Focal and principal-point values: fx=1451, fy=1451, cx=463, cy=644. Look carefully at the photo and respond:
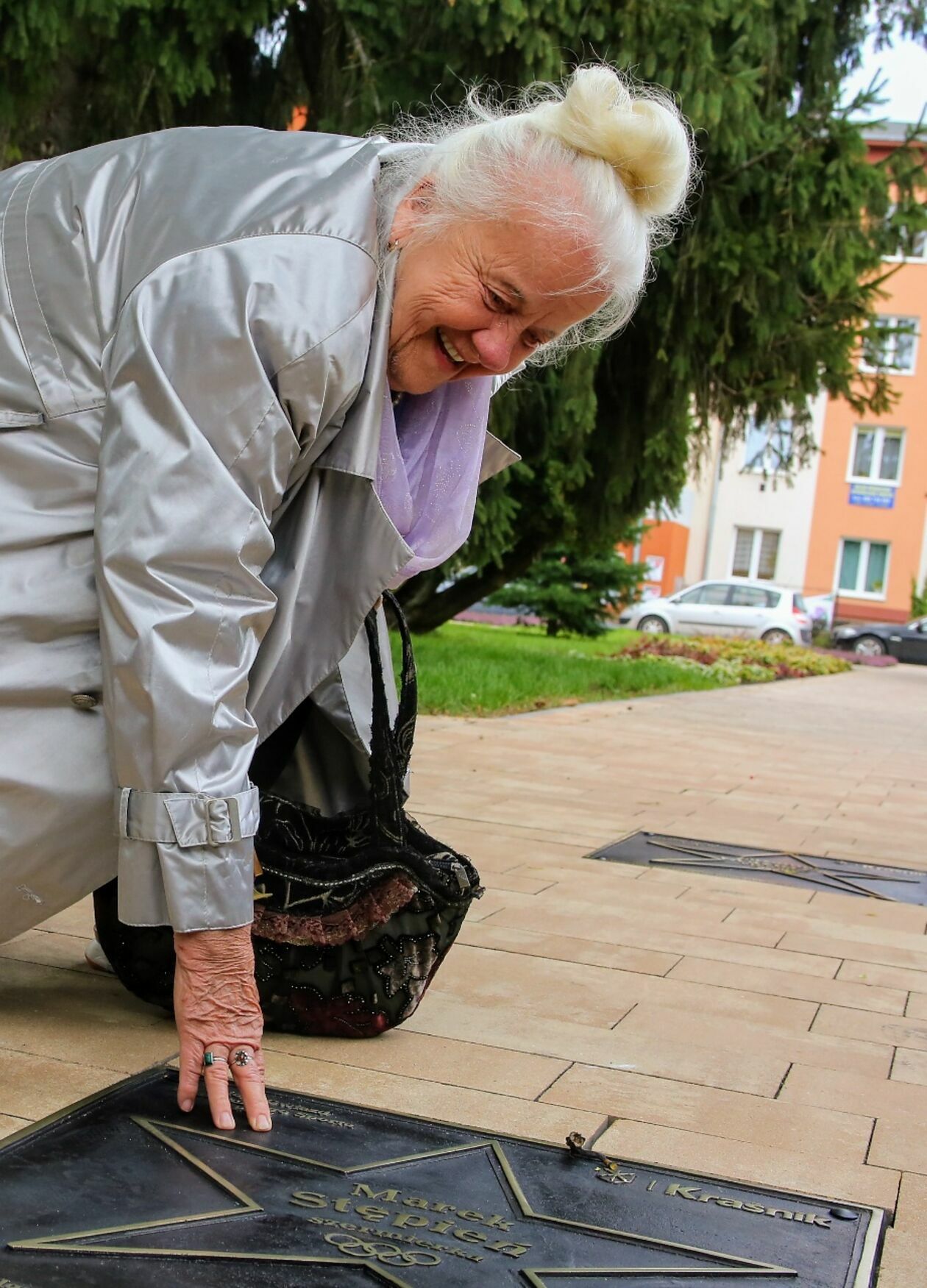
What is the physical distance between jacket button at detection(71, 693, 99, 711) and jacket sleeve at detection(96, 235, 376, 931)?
0.35ft

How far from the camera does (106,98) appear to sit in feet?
27.6

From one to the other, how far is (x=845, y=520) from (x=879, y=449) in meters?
1.98

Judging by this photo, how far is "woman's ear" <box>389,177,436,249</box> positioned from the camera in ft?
7.90

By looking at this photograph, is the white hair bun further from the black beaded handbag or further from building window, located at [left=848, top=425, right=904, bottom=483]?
building window, located at [left=848, top=425, right=904, bottom=483]

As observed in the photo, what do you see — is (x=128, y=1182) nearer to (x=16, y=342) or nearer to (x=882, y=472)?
(x=16, y=342)

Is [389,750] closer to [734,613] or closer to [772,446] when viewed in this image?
[772,446]

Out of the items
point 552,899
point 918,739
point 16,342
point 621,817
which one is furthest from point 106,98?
point 918,739

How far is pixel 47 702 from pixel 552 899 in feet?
6.89

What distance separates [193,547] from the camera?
2113mm

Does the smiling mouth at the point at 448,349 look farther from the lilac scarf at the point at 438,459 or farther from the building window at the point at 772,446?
the building window at the point at 772,446

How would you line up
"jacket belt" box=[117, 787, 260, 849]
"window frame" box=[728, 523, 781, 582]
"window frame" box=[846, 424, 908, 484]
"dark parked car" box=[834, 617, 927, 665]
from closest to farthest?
1. "jacket belt" box=[117, 787, 260, 849]
2. "dark parked car" box=[834, 617, 927, 665]
3. "window frame" box=[846, 424, 908, 484]
4. "window frame" box=[728, 523, 781, 582]

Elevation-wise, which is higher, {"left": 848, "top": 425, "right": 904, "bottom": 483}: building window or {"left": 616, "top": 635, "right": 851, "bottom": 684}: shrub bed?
{"left": 848, "top": 425, "right": 904, "bottom": 483}: building window

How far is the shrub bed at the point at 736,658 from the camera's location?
17312 mm

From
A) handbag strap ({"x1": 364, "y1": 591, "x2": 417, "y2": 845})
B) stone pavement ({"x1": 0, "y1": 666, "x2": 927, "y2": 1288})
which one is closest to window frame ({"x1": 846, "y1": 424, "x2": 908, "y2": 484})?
stone pavement ({"x1": 0, "y1": 666, "x2": 927, "y2": 1288})
